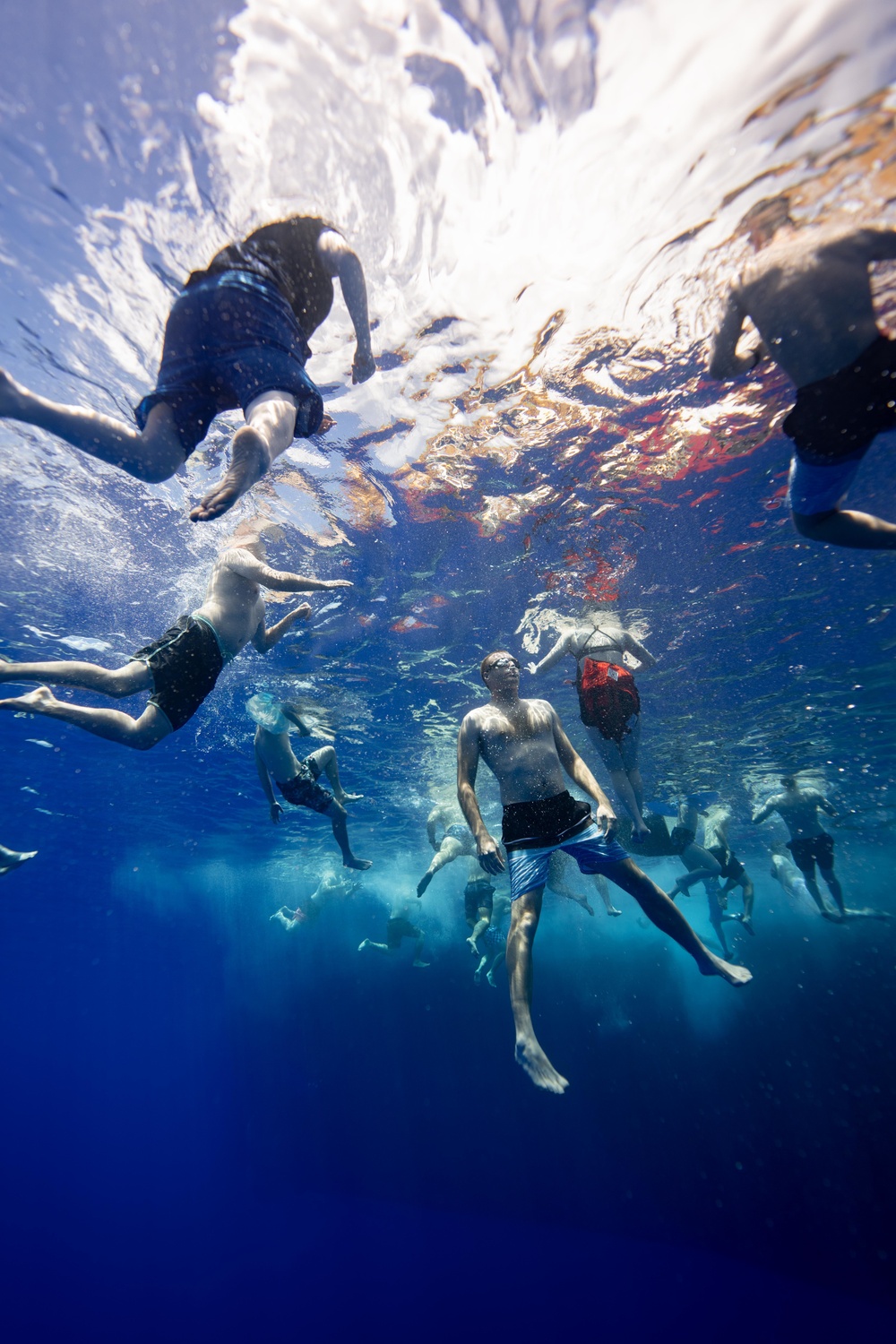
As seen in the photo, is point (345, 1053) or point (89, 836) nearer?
point (89, 836)

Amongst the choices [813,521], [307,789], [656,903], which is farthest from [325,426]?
[307,789]

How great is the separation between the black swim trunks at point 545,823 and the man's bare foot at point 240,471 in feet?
11.4

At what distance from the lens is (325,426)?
13.3 feet

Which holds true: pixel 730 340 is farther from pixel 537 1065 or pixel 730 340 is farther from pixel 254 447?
pixel 537 1065

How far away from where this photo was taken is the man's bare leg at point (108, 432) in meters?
2.61

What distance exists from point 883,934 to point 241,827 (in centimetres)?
3355

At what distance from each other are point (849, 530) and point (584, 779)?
3.01 meters

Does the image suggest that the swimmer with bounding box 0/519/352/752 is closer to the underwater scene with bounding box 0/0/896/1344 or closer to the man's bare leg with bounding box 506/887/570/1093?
the underwater scene with bounding box 0/0/896/1344

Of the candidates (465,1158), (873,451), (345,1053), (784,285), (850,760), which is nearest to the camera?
(784,285)

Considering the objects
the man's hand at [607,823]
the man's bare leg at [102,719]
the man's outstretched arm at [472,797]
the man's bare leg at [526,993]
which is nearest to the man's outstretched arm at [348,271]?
the man's bare leg at [102,719]

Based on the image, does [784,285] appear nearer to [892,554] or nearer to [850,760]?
[892,554]

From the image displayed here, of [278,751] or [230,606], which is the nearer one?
[230,606]

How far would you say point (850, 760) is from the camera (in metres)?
18.0

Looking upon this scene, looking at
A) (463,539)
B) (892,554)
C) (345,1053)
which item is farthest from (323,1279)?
(892,554)
